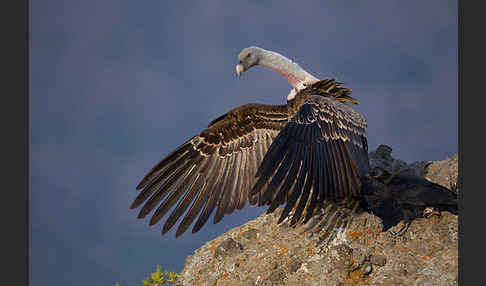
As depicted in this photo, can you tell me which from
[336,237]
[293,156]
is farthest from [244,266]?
[293,156]

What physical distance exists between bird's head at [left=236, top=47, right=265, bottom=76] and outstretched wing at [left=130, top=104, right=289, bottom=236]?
120 cm

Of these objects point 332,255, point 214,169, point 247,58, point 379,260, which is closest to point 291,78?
point 247,58

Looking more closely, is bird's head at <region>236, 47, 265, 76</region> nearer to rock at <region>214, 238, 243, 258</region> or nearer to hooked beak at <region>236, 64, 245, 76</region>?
hooked beak at <region>236, 64, 245, 76</region>

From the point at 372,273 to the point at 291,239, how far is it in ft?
4.32

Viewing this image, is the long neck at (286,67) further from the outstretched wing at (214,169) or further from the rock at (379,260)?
the rock at (379,260)

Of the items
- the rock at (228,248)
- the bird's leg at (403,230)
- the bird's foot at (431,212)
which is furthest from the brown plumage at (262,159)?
the bird's foot at (431,212)

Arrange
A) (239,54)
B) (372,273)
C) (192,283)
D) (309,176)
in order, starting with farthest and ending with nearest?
(239,54) → (192,283) → (372,273) → (309,176)

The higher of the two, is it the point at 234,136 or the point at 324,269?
the point at 234,136

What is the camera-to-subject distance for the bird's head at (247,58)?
26.5 ft

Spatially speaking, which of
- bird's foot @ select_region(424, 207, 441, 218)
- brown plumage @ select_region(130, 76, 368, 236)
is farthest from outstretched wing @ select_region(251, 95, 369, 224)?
bird's foot @ select_region(424, 207, 441, 218)

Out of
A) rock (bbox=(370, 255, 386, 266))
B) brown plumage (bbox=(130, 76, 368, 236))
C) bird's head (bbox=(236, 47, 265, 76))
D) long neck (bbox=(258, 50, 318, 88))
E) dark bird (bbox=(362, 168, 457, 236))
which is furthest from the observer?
bird's head (bbox=(236, 47, 265, 76))

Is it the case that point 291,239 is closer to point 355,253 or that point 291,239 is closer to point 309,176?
point 355,253

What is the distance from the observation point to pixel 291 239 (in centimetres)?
634

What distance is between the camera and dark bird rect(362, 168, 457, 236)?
221 inches
